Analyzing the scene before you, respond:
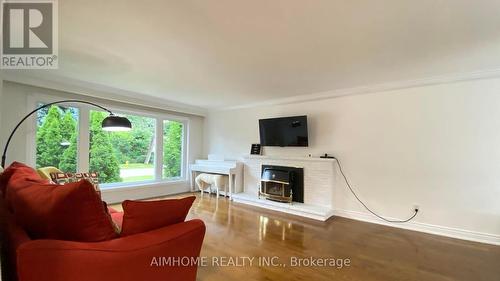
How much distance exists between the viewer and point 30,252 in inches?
40.5

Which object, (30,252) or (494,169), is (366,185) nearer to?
(494,169)

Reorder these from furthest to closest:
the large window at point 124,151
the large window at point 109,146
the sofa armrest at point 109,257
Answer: the large window at point 124,151 → the large window at point 109,146 → the sofa armrest at point 109,257

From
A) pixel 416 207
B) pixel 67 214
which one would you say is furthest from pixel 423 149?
pixel 67 214

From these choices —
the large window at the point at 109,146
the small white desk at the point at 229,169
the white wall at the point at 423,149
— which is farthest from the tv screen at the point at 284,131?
the large window at the point at 109,146

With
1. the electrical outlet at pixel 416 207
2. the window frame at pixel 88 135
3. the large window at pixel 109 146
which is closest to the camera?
the electrical outlet at pixel 416 207

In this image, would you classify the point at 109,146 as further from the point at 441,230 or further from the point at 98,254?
the point at 441,230

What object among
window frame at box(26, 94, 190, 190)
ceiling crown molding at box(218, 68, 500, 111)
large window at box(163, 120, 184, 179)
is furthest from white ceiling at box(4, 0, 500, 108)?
large window at box(163, 120, 184, 179)

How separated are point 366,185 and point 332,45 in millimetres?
2553

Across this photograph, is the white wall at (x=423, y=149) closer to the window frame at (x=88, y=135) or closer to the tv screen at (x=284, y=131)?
the tv screen at (x=284, y=131)

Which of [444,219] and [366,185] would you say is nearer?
[444,219]

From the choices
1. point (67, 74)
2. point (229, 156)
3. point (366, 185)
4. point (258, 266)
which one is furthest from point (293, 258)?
point (67, 74)

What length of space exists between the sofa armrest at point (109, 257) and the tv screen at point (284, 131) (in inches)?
133

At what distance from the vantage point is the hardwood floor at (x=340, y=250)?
219 centimetres

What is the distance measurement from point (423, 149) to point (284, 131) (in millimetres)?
2316
